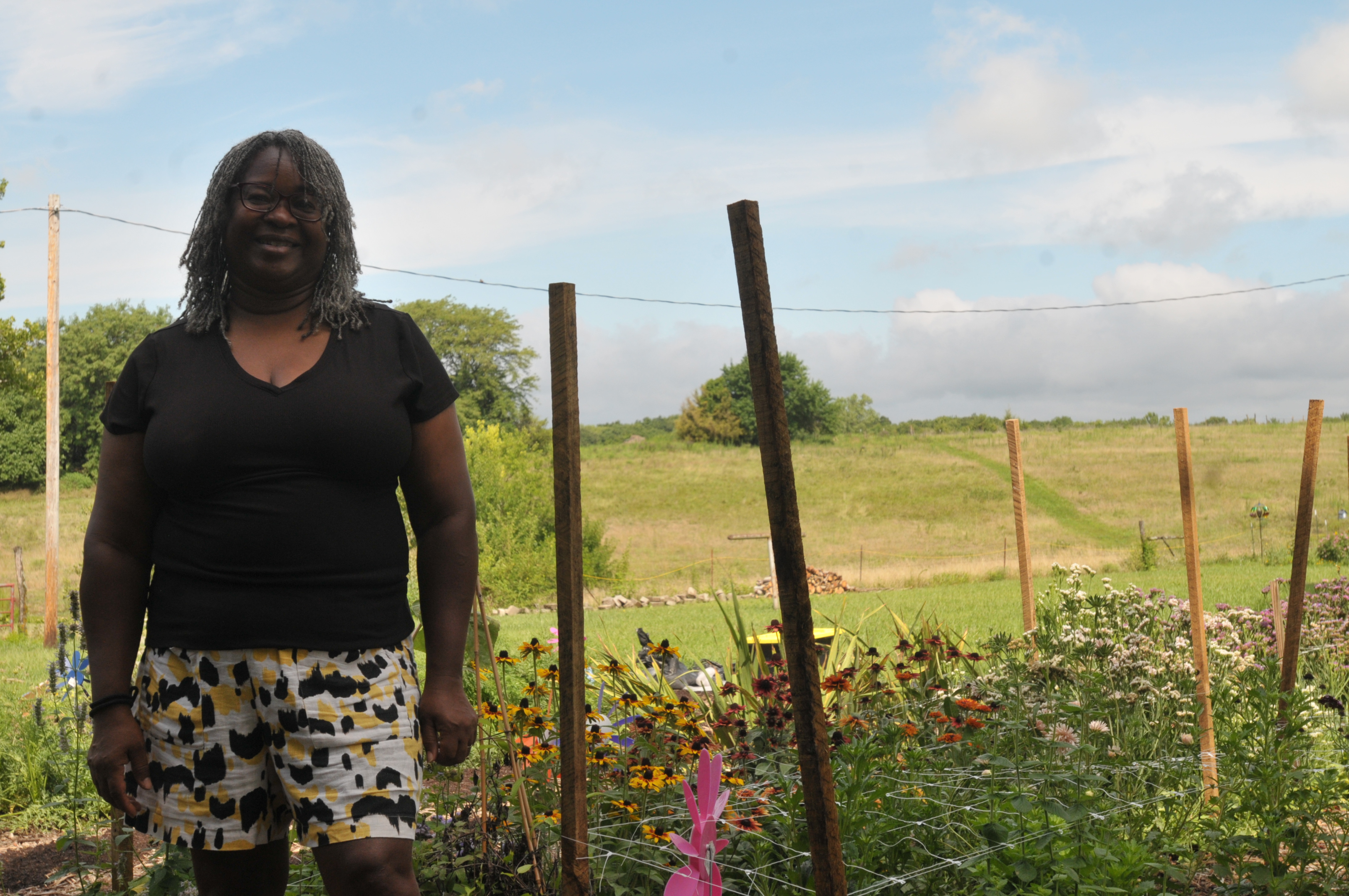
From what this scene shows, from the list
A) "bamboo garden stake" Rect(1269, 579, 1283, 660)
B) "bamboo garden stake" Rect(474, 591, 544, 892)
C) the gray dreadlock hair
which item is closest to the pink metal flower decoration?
the gray dreadlock hair

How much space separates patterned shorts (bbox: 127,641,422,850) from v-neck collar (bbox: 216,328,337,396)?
1.32ft

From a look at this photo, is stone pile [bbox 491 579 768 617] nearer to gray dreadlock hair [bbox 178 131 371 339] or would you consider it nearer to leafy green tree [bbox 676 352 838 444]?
gray dreadlock hair [bbox 178 131 371 339]

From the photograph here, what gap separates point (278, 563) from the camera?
1533mm

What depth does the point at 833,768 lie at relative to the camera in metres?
2.66

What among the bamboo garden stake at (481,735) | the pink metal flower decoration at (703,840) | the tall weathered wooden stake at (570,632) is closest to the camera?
the pink metal flower decoration at (703,840)

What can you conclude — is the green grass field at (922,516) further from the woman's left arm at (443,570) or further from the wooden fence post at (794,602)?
the woman's left arm at (443,570)

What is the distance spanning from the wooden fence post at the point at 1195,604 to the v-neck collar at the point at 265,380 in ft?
9.70

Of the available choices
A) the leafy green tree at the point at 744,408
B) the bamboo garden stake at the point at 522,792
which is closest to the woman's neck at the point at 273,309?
the bamboo garden stake at the point at 522,792

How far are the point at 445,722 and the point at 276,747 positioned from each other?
10.0 inches

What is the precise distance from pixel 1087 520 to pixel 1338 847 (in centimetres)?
2829

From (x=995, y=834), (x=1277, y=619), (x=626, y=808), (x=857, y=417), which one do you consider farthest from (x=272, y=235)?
(x=857, y=417)

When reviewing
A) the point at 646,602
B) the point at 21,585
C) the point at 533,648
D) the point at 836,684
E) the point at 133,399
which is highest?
the point at 133,399

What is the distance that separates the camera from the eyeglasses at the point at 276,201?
1.63m

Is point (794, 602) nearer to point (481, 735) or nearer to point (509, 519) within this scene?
point (481, 735)
